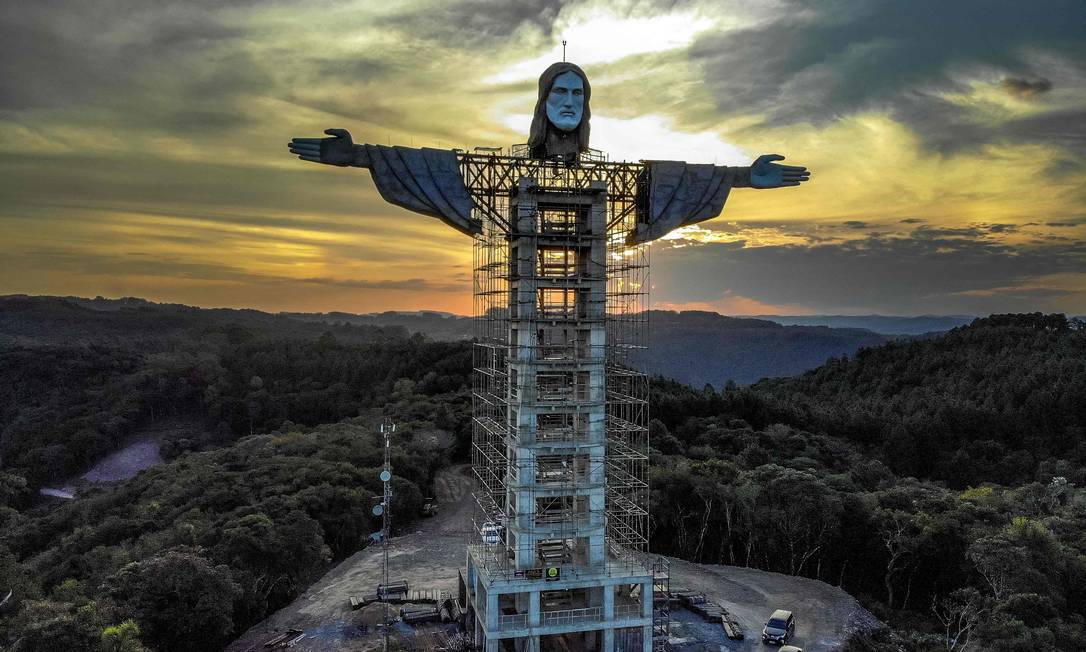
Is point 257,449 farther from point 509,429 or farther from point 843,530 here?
point 843,530

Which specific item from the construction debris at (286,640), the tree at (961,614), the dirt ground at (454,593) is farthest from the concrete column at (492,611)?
the tree at (961,614)

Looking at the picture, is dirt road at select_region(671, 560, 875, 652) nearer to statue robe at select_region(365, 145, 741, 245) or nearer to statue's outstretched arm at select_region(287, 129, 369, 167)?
statue robe at select_region(365, 145, 741, 245)

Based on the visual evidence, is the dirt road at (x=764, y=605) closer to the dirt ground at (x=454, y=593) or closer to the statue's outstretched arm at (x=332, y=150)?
the dirt ground at (x=454, y=593)

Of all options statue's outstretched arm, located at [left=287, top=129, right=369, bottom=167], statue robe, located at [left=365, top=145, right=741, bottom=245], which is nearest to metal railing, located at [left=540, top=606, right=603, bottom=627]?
statue robe, located at [left=365, top=145, right=741, bottom=245]

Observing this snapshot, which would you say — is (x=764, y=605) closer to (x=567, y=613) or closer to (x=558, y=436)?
(x=567, y=613)

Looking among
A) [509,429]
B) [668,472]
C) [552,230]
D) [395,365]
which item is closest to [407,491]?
[668,472]

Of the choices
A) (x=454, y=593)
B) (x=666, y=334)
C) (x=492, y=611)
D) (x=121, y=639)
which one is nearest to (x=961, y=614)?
(x=492, y=611)
